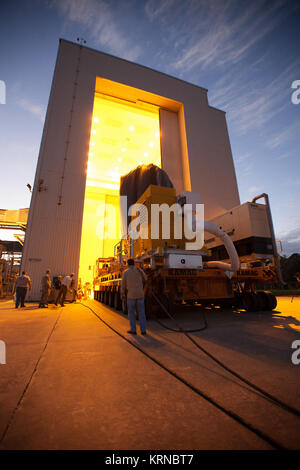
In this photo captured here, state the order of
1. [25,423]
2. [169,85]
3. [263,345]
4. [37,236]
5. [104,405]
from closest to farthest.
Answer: [25,423], [104,405], [263,345], [37,236], [169,85]

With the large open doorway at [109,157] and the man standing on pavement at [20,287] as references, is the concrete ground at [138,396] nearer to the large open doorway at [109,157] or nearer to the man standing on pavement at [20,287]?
the man standing on pavement at [20,287]

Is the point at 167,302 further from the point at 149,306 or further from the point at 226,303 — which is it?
the point at 226,303

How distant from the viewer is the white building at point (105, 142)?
11.5 m

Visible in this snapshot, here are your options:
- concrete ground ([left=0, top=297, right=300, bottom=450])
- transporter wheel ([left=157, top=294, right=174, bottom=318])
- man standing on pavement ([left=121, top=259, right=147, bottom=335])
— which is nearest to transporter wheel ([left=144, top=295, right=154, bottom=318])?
transporter wheel ([left=157, top=294, right=174, bottom=318])

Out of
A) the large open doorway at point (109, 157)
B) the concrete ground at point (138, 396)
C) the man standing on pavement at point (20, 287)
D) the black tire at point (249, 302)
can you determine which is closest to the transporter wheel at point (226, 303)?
the black tire at point (249, 302)

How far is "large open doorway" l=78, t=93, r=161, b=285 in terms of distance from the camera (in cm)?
1658

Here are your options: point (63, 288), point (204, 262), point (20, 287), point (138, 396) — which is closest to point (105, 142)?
point (63, 288)

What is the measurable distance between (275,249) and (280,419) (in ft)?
19.3

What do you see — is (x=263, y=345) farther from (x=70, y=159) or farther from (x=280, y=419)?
(x=70, y=159)

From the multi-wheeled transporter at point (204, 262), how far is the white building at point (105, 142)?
5.75 m
